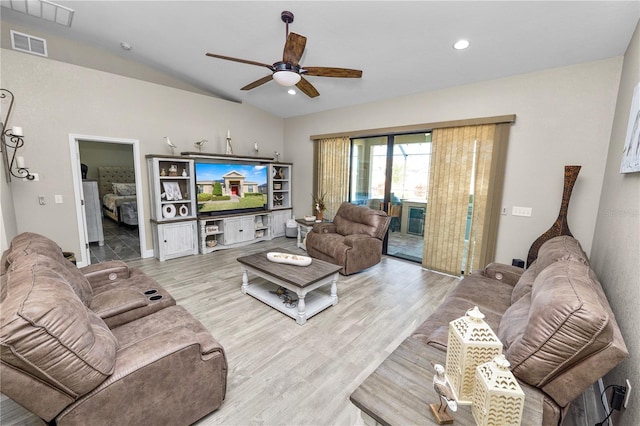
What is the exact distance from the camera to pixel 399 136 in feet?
15.3

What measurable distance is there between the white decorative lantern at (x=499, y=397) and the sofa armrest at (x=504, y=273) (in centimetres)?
222

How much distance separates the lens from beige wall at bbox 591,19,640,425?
4.58 ft

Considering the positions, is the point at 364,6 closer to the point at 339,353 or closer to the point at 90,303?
the point at 339,353

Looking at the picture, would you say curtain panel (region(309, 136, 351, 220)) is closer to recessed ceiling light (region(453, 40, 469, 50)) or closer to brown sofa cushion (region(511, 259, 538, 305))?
recessed ceiling light (region(453, 40, 469, 50))

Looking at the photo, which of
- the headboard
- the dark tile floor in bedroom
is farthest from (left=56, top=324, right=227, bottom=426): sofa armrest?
the headboard

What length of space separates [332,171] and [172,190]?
10.1 ft

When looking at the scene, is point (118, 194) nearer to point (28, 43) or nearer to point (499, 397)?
point (28, 43)

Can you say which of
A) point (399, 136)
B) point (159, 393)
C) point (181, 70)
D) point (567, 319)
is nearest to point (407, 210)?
point (399, 136)

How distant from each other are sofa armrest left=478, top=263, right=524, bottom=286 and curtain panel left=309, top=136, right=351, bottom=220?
3.07 m

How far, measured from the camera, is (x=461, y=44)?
117 inches

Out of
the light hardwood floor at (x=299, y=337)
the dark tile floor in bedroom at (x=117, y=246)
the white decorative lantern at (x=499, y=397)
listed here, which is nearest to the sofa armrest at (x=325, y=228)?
the light hardwood floor at (x=299, y=337)

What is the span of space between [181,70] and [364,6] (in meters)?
3.54

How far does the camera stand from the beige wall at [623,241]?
4.58 ft

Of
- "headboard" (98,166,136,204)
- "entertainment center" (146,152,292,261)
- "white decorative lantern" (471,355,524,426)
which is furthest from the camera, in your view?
"headboard" (98,166,136,204)
